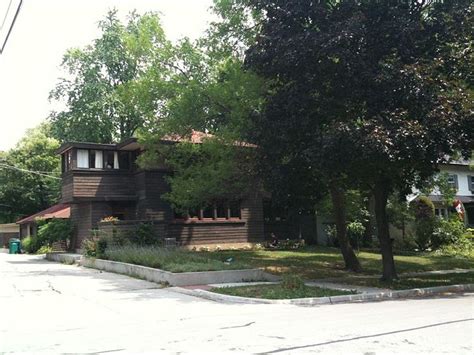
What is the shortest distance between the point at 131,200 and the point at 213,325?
20215 mm

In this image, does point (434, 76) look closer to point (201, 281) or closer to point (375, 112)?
point (375, 112)

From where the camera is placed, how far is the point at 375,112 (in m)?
14.8

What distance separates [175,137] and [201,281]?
784 cm

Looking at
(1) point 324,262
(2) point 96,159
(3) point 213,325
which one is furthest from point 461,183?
(3) point 213,325

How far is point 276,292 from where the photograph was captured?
1396cm

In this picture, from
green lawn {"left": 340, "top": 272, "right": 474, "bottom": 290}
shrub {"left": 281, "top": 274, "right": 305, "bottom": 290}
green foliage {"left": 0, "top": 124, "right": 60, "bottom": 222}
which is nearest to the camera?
shrub {"left": 281, "top": 274, "right": 305, "bottom": 290}

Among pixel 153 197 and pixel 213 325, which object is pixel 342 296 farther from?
pixel 153 197

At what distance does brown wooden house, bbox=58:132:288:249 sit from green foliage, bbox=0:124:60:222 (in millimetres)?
27080

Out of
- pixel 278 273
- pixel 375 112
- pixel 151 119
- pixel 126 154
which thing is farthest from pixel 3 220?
pixel 375 112

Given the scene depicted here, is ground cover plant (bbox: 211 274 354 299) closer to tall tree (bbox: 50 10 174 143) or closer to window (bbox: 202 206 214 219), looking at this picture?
window (bbox: 202 206 214 219)

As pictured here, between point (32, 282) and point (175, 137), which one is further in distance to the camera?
point (175, 137)

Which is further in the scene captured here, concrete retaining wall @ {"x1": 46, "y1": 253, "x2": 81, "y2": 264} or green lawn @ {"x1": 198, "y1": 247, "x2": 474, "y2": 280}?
concrete retaining wall @ {"x1": 46, "y1": 253, "x2": 81, "y2": 264}

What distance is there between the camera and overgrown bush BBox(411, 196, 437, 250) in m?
31.9

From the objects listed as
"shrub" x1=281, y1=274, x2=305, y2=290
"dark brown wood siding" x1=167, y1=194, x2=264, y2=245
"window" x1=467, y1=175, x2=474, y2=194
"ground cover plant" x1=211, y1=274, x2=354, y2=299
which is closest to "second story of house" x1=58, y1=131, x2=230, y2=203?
"dark brown wood siding" x1=167, y1=194, x2=264, y2=245
